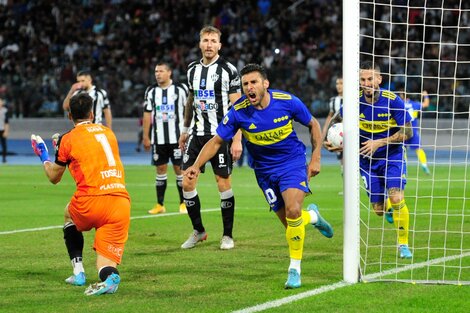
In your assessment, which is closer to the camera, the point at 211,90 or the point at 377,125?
the point at 377,125

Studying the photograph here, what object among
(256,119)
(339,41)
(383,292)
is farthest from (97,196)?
(339,41)

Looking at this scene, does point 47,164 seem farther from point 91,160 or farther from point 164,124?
point 164,124

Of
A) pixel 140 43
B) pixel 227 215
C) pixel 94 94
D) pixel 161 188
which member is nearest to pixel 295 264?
pixel 227 215

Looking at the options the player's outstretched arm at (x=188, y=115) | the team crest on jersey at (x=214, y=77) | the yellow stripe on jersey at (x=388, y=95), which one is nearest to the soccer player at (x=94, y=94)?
the player's outstretched arm at (x=188, y=115)

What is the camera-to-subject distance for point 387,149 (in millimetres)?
9719

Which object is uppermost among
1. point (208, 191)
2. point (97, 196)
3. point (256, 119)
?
point (256, 119)

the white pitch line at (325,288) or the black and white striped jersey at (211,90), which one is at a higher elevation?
the black and white striped jersey at (211,90)

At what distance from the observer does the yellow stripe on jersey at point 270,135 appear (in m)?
8.30

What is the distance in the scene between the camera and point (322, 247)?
10320mm

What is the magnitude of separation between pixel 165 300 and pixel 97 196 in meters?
1.04

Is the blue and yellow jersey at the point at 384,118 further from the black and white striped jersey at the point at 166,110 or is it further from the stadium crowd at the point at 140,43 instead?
the stadium crowd at the point at 140,43

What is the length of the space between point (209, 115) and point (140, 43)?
26426 millimetres

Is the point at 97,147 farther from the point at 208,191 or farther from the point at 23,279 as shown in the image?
the point at 208,191

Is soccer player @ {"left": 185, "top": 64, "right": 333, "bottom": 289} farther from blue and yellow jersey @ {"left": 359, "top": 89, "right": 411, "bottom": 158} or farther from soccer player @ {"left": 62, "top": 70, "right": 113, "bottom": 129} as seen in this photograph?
soccer player @ {"left": 62, "top": 70, "right": 113, "bottom": 129}
